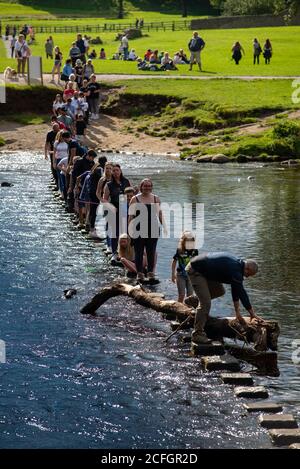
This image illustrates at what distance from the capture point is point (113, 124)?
5703 cm

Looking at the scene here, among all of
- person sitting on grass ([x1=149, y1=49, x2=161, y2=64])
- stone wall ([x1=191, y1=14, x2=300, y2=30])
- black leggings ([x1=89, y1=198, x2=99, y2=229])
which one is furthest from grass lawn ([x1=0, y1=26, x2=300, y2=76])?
black leggings ([x1=89, y1=198, x2=99, y2=229])

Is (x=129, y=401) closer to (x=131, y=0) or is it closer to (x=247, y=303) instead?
(x=247, y=303)

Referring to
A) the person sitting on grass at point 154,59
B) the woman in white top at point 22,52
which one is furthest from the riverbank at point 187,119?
the person sitting on grass at point 154,59

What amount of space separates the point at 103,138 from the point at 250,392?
124 feet

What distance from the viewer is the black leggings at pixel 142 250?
2442 cm

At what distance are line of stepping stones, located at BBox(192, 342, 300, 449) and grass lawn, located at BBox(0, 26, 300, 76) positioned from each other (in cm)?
4758

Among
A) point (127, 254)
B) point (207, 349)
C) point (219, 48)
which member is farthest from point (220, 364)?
point (219, 48)

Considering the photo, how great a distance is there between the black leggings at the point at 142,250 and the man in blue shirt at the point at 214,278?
15.7 feet

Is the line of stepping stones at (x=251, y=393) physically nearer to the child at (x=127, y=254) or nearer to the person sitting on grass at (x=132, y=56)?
the child at (x=127, y=254)

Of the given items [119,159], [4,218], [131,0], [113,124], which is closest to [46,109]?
[113,124]

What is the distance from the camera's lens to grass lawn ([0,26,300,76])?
68.6 metres

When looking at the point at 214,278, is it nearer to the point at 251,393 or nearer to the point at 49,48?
the point at 251,393

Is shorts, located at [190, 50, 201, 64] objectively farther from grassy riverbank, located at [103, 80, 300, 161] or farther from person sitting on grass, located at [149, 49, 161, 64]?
grassy riverbank, located at [103, 80, 300, 161]

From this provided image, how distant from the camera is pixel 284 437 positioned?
15.5 metres
